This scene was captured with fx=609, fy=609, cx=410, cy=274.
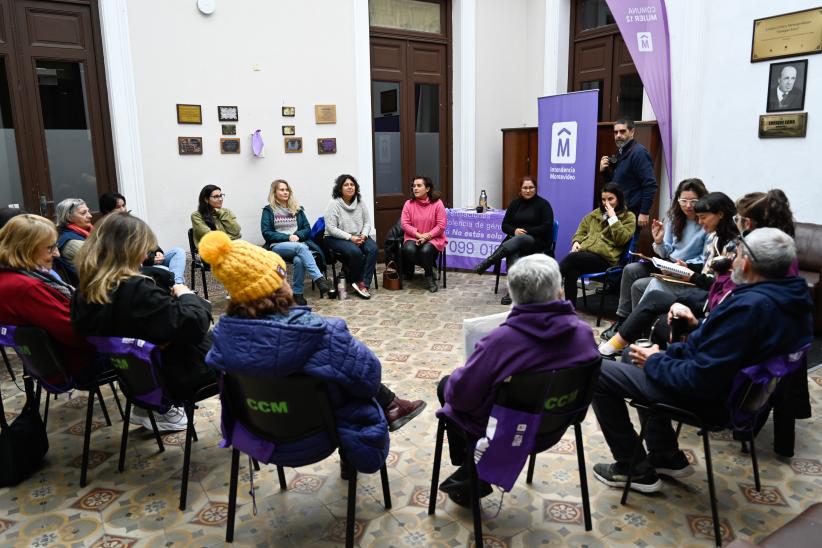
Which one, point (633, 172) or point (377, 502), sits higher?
point (633, 172)

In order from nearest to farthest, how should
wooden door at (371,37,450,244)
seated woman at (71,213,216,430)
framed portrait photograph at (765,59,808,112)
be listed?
seated woman at (71,213,216,430), framed portrait photograph at (765,59,808,112), wooden door at (371,37,450,244)

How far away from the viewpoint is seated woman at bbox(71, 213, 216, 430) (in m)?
2.50

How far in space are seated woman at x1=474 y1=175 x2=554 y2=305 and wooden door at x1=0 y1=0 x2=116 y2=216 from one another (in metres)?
3.91

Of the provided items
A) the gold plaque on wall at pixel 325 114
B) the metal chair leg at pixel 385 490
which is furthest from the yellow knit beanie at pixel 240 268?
the gold plaque on wall at pixel 325 114

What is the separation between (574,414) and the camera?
87.2 inches

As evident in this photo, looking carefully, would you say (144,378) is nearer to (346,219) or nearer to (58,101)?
(346,219)

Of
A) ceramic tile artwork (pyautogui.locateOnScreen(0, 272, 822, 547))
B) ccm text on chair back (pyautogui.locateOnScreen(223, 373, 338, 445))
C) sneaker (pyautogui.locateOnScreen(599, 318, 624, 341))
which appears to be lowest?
ceramic tile artwork (pyautogui.locateOnScreen(0, 272, 822, 547))

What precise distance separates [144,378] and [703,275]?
317 centimetres

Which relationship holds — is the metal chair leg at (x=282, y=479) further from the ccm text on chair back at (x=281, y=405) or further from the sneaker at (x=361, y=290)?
the sneaker at (x=361, y=290)

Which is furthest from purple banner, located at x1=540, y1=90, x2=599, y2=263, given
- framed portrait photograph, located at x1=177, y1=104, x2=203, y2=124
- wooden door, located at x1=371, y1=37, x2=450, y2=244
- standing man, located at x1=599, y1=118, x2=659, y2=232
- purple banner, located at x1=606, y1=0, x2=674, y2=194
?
framed portrait photograph, located at x1=177, y1=104, x2=203, y2=124

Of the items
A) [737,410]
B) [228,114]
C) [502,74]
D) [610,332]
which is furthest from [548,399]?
[502,74]

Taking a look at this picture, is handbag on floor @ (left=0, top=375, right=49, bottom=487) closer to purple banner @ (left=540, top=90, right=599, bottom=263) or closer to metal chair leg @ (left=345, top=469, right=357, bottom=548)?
metal chair leg @ (left=345, top=469, right=357, bottom=548)

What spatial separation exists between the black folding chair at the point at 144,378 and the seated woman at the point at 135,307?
0.10 ft

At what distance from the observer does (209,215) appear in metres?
5.77
